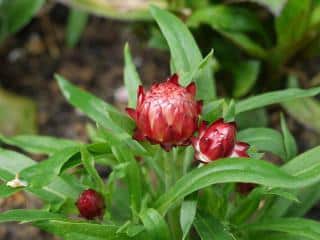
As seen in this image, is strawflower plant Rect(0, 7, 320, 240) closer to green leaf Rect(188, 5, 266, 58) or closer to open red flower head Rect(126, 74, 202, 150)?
open red flower head Rect(126, 74, 202, 150)

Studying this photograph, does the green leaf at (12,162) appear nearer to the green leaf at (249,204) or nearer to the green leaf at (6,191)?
the green leaf at (6,191)

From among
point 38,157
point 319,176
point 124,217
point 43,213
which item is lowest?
point 38,157

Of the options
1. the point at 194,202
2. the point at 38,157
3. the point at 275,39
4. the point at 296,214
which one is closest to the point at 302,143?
the point at 275,39

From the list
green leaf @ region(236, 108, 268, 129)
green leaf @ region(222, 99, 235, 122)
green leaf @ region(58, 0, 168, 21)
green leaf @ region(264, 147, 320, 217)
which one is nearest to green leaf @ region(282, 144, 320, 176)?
green leaf @ region(264, 147, 320, 217)

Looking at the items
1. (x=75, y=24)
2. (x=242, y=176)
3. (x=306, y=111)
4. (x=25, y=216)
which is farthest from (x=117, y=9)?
(x=242, y=176)

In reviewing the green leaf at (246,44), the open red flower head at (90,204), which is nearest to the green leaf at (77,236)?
the open red flower head at (90,204)

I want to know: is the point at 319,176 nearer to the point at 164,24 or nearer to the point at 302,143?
the point at 164,24
